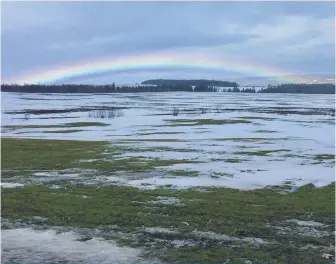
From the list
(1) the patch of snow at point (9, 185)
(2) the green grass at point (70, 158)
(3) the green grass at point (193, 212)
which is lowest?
(2) the green grass at point (70, 158)

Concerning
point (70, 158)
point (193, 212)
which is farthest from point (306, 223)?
point (70, 158)

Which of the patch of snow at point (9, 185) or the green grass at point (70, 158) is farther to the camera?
the green grass at point (70, 158)

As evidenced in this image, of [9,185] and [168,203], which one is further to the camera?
[9,185]

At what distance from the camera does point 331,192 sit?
47.0 feet

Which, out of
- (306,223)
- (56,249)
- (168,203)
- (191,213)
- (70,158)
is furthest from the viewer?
(70,158)

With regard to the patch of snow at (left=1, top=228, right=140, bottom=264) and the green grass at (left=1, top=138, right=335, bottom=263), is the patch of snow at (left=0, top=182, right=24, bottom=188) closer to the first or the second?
the green grass at (left=1, top=138, right=335, bottom=263)

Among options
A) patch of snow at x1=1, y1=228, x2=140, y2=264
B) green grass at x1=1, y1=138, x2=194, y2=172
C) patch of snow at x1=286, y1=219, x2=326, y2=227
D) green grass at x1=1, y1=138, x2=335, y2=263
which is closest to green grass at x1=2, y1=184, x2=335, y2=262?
green grass at x1=1, y1=138, x2=335, y2=263

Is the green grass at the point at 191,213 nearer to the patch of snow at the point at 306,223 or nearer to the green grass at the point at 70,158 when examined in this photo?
the patch of snow at the point at 306,223

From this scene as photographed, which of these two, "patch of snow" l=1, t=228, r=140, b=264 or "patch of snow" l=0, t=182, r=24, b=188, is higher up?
"patch of snow" l=1, t=228, r=140, b=264

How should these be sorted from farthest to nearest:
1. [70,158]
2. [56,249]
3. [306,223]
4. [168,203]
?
[70,158] → [168,203] → [306,223] → [56,249]

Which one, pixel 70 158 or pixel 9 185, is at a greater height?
pixel 9 185

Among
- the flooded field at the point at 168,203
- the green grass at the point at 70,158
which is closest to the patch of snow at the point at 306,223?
the flooded field at the point at 168,203

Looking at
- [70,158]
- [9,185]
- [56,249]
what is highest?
[56,249]

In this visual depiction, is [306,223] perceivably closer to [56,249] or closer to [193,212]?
[193,212]
